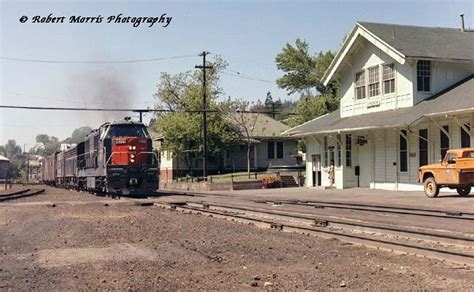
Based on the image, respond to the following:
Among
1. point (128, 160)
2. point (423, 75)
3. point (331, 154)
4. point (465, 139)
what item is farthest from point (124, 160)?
point (465, 139)

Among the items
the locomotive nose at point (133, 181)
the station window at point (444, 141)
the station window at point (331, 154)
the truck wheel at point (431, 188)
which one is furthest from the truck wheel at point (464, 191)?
the locomotive nose at point (133, 181)

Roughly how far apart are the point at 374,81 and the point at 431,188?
9730 millimetres

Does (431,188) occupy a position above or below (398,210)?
above

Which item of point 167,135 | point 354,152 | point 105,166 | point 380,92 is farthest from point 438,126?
point 167,135

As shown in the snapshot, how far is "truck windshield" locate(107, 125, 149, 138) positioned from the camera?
28.7 metres

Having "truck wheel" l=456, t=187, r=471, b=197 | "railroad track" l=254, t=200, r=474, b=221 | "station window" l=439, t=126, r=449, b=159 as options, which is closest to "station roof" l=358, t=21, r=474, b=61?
"station window" l=439, t=126, r=449, b=159

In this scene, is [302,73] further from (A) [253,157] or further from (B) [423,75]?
(B) [423,75]

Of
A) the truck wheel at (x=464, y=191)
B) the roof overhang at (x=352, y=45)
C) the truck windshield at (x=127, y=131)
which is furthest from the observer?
the truck windshield at (x=127, y=131)

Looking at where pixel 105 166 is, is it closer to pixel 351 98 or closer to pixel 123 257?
pixel 351 98

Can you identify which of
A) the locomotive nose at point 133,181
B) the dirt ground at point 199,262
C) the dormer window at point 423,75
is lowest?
the dirt ground at point 199,262

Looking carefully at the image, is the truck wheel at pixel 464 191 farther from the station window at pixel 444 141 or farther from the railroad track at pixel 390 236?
the railroad track at pixel 390 236

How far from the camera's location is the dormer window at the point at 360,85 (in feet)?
107

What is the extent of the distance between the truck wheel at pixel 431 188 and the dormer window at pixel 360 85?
32.6 ft

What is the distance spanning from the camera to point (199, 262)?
9258 mm
